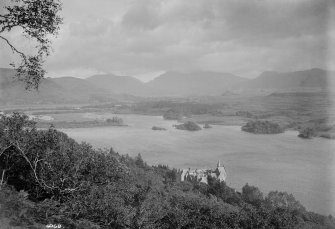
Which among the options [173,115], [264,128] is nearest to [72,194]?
[264,128]

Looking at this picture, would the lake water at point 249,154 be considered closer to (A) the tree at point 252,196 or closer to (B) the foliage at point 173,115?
(A) the tree at point 252,196

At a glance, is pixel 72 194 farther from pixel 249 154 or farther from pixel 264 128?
pixel 264 128

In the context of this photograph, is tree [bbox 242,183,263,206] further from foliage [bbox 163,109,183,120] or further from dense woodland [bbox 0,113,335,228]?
foliage [bbox 163,109,183,120]

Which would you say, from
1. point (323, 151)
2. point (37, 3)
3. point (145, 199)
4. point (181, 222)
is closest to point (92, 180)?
point (145, 199)

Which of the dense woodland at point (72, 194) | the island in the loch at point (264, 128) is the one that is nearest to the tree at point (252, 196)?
the dense woodland at point (72, 194)

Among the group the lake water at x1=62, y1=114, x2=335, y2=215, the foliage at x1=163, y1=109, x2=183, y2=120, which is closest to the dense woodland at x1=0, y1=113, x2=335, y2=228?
the lake water at x1=62, y1=114, x2=335, y2=215

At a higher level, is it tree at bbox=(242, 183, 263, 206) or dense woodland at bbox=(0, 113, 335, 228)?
dense woodland at bbox=(0, 113, 335, 228)

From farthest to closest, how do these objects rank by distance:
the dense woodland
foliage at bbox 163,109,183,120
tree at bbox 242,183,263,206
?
foliage at bbox 163,109,183,120
tree at bbox 242,183,263,206
the dense woodland

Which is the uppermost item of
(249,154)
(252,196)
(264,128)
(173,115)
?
(173,115)

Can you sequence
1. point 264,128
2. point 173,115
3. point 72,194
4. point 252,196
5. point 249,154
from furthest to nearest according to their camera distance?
point 173,115 → point 264,128 → point 249,154 → point 252,196 → point 72,194
